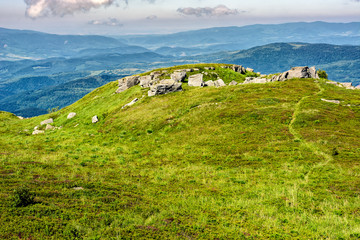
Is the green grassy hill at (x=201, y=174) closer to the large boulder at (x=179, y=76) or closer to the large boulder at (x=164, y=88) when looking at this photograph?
the large boulder at (x=164, y=88)

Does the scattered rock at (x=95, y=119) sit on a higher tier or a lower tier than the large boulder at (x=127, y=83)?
lower

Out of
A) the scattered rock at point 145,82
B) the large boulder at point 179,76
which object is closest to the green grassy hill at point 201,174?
the scattered rock at point 145,82

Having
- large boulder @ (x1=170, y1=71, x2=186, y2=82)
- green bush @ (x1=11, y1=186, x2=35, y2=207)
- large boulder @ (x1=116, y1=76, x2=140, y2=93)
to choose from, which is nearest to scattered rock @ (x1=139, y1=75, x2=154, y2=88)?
large boulder @ (x1=116, y1=76, x2=140, y2=93)

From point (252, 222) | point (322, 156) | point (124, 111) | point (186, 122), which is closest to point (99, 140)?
point (124, 111)

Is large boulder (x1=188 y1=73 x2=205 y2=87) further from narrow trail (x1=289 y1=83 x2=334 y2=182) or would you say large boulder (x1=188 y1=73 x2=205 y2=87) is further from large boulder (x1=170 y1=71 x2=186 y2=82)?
narrow trail (x1=289 y1=83 x2=334 y2=182)

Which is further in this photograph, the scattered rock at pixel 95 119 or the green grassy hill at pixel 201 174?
the scattered rock at pixel 95 119

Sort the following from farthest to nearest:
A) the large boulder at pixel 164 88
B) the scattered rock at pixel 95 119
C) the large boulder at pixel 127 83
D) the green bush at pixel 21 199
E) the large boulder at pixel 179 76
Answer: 1. the large boulder at pixel 127 83
2. the large boulder at pixel 179 76
3. the large boulder at pixel 164 88
4. the scattered rock at pixel 95 119
5. the green bush at pixel 21 199

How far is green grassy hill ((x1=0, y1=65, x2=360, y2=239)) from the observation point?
36.2 feet

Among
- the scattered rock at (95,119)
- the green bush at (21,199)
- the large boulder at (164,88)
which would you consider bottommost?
the scattered rock at (95,119)

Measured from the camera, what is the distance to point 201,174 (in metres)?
20.6

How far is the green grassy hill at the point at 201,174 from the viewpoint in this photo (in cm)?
1104

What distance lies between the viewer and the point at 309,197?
1534cm

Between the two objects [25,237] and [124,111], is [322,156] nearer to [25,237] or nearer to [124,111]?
[25,237]

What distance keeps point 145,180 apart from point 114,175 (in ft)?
11.5
